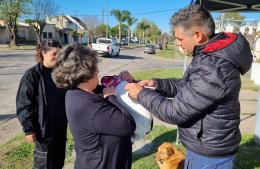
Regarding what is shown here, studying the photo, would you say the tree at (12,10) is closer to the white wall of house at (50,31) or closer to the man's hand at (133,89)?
the white wall of house at (50,31)

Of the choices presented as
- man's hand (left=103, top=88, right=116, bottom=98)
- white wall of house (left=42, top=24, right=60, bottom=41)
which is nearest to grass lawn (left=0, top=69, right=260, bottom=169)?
man's hand (left=103, top=88, right=116, bottom=98)

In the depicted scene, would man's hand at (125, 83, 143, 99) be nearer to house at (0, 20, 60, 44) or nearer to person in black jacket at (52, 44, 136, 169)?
person in black jacket at (52, 44, 136, 169)

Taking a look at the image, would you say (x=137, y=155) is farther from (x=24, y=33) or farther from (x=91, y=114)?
(x=24, y=33)

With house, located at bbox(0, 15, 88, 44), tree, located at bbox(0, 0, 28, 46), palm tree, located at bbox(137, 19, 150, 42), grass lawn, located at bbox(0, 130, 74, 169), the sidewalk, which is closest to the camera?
grass lawn, located at bbox(0, 130, 74, 169)

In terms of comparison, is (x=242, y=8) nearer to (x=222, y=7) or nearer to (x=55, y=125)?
(x=222, y=7)

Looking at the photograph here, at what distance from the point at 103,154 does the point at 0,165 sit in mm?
3008

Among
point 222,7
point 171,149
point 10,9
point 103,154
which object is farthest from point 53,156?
point 10,9

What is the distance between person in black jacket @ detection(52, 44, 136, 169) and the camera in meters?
1.88

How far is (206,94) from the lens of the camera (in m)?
1.81

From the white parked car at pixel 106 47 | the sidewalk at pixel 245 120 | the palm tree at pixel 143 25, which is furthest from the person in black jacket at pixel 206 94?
the palm tree at pixel 143 25

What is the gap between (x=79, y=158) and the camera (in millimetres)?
2127

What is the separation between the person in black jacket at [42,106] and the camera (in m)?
3.08

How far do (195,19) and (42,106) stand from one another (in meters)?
1.84

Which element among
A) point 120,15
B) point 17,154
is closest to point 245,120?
point 17,154
